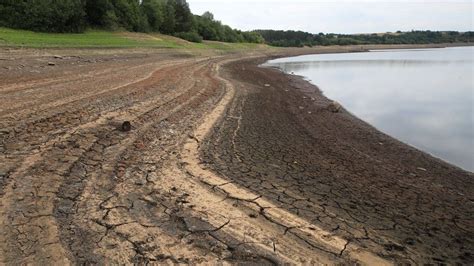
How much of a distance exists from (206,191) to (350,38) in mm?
143867

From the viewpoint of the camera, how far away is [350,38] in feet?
454

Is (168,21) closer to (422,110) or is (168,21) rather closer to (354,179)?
(422,110)

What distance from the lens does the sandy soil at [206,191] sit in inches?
153

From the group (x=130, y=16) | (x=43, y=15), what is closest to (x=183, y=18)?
(x=130, y=16)

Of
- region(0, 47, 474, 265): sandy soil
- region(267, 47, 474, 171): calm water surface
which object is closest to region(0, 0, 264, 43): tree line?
region(267, 47, 474, 171): calm water surface

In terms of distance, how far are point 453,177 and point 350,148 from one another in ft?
7.28

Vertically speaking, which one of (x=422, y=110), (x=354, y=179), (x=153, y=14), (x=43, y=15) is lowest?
(x=422, y=110)

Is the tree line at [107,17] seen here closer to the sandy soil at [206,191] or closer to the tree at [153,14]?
the tree at [153,14]

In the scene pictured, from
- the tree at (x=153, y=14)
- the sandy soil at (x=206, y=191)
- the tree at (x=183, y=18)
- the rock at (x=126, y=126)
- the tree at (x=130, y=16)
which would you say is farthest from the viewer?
the tree at (x=183, y=18)

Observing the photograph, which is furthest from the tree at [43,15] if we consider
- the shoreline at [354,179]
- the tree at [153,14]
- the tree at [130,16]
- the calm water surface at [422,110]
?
the shoreline at [354,179]

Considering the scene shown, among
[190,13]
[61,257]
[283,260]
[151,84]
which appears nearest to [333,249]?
[283,260]

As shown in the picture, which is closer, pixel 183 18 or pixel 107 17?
pixel 107 17

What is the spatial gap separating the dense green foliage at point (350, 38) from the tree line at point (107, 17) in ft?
150

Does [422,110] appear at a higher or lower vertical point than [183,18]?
lower
